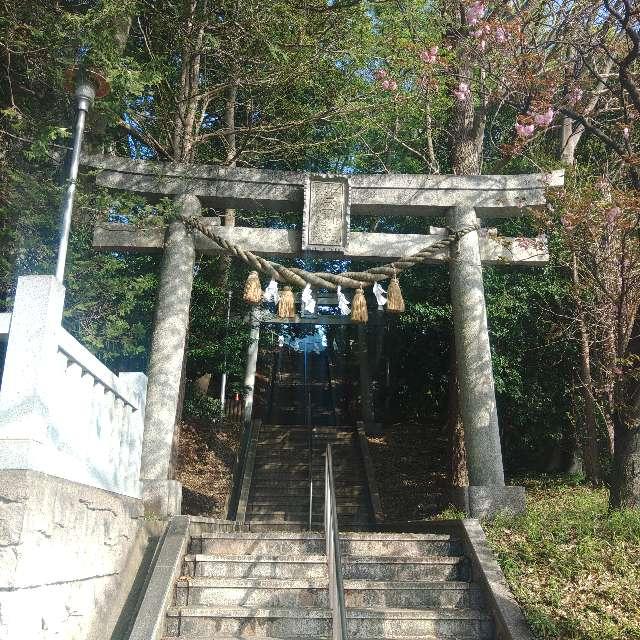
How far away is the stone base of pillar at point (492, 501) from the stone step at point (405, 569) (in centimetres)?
98

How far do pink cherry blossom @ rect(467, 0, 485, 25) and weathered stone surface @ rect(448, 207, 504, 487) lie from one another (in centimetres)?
222

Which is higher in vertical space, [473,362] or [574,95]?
[574,95]

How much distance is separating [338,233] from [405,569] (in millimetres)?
3725

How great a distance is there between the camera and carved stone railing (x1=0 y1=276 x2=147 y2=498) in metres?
3.99

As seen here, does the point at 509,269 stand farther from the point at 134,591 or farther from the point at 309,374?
the point at 309,374

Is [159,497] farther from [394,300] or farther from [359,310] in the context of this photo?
[394,300]

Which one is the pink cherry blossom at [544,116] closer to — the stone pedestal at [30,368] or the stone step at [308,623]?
the stone step at [308,623]

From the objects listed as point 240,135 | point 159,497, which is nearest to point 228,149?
point 240,135

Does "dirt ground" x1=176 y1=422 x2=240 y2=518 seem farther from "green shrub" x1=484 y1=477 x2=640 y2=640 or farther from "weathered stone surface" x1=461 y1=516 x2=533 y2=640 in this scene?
"green shrub" x1=484 y1=477 x2=640 y2=640

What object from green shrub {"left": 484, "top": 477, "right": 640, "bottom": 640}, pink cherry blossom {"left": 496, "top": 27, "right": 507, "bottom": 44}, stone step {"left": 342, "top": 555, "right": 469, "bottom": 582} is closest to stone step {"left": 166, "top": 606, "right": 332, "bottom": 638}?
stone step {"left": 342, "top": 555, "right": 469, "bottom": 582}

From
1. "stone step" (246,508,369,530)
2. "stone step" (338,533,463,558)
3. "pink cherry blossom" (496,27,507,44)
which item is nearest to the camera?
"stone step" (338,533,463,558)

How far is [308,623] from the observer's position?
523 centimetres

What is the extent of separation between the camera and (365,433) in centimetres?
1473

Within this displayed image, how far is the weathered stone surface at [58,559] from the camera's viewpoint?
3623mm
